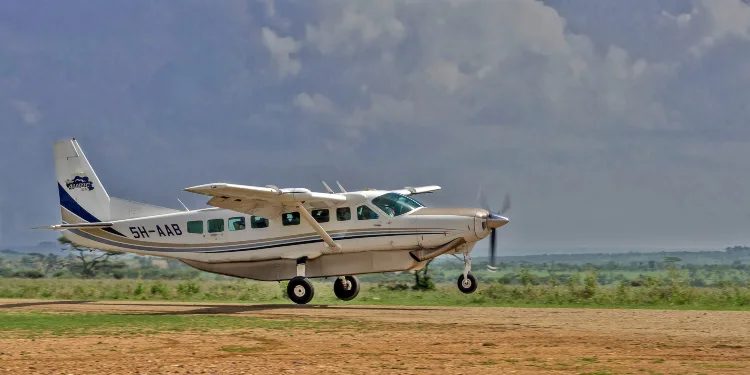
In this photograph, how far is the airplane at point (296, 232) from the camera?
28.1m

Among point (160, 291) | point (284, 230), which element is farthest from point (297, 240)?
point (160, 291)

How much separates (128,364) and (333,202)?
14407 millimetres

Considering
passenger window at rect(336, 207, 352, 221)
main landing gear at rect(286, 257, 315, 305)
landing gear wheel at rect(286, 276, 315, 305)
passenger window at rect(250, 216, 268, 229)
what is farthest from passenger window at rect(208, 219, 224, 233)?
passenger window at rect(336, 207, 352, 221)

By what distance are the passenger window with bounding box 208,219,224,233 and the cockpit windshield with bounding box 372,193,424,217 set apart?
4987 millimetres

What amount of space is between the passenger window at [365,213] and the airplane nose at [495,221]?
10.9 feet

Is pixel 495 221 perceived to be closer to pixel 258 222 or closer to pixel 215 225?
pixel 258 222

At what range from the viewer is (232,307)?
27969 millimetres

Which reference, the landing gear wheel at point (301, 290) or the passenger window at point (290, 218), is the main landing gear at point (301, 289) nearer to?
the landing gear wheel at point (301, 290)

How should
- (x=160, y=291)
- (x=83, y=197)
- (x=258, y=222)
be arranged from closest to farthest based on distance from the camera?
(x=258, y=222) < (x=83, y=197) < (x=160, y=291)

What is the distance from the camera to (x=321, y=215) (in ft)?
95.7

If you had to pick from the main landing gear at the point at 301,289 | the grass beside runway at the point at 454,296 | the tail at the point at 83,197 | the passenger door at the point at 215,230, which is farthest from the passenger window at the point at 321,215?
the tail at the point at 83,197

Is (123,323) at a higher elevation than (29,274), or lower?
lower

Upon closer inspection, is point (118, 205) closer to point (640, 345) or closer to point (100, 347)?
point (100, 347)

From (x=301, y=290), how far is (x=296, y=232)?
5.67ft
